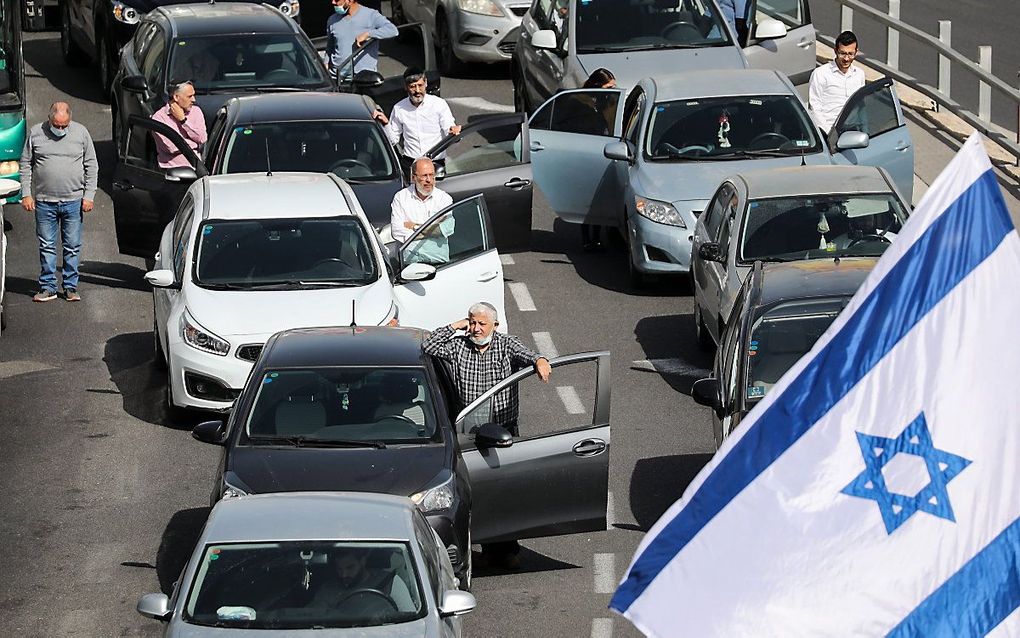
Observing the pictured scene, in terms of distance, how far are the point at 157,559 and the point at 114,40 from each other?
12.9 m

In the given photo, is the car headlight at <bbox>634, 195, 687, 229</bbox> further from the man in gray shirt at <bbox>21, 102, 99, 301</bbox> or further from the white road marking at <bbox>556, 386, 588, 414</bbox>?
the man in gray shirt at <bbox>21, 102, 99, 301</bbox>

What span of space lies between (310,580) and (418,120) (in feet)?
32.4

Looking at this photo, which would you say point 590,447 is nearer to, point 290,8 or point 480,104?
point 290,8

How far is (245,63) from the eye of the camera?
771 inches

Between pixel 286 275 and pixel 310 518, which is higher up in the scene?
pixel 310 518

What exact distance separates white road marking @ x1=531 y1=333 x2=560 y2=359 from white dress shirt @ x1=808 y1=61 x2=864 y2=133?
432 cm

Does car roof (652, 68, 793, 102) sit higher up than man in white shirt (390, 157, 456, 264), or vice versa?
car roof (652, 68, 793, 102)

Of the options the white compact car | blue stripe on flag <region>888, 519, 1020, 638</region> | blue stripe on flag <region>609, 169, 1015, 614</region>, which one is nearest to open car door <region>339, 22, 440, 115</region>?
the white compact car

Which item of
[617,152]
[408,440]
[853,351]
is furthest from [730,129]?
[853,351]

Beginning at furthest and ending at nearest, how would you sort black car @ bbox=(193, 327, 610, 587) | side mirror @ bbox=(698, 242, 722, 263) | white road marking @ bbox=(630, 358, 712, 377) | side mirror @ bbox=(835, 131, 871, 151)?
side mirror @ bbox=(835, 131, 871, 151) < white road marking @ bbox=(630, 358, 712, 377) < side mirror @ bbox=(698, 242, 722, 263) < black car @ bbox=(193, 327, 610, 587)

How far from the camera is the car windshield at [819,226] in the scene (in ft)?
48.1

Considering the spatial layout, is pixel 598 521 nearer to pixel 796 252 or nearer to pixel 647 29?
pixel 796 252

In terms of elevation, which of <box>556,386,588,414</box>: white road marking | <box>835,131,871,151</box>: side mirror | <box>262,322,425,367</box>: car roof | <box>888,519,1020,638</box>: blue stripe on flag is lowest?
<box>556,386,588,414</box>: white road marking

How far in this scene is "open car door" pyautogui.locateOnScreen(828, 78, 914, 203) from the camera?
17500 millimetres
